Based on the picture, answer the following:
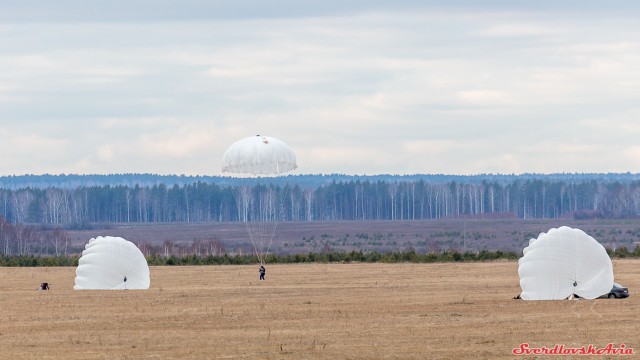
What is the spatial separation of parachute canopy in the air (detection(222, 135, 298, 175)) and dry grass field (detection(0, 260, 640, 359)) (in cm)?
595

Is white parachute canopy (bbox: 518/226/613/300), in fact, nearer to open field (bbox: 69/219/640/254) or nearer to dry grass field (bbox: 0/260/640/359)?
dry grass field (bbox: 0/260/640/359)

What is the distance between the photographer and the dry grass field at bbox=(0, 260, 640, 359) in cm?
3741

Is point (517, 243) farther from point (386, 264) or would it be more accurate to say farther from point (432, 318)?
point (432, 318)

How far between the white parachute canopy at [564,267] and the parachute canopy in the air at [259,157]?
16.7 meters

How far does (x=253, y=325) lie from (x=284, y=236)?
5721 inches

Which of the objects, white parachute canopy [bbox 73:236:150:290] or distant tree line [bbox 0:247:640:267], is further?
distant tree line [bbox 0:247:640:267]

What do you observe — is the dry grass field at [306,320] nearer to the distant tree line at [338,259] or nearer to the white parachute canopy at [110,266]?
the white parachute canopy at [110,266]

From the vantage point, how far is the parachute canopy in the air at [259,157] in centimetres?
6469

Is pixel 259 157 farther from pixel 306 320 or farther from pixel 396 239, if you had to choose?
pixel 396 239

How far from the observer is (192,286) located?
68.1m

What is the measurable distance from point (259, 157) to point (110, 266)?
897cm

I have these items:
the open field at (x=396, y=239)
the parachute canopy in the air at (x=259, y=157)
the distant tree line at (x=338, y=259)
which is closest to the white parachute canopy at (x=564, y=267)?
the parachute canopy in the air at (x=259, y=157)

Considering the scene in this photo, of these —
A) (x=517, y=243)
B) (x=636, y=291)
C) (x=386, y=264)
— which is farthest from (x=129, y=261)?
(x=517, y=243)

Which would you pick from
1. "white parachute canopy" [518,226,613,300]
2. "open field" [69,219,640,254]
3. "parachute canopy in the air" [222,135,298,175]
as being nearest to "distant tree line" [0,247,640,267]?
"parachute canopy in the air" [222,135,298,175]
